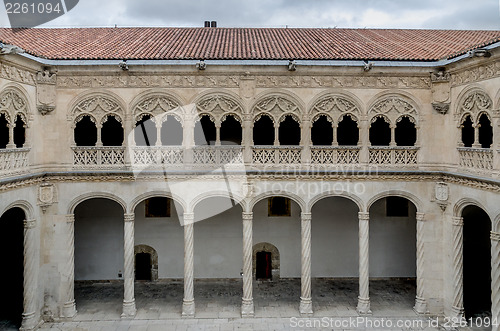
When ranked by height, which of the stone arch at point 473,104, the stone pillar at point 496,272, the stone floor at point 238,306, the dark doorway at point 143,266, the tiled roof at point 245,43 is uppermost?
the tiled roof at point 245,43

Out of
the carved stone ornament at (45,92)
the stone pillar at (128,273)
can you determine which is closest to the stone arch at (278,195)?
the stone pillar at (128,273)

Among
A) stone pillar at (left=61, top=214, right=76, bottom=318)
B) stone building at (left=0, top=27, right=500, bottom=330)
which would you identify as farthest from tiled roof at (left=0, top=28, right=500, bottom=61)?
stone pillar at (left=61, top=214, right=76, bottom=318)

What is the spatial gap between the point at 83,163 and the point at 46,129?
5.50ft

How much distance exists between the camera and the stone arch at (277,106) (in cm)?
1405

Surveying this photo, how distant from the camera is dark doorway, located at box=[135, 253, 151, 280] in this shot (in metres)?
17.6

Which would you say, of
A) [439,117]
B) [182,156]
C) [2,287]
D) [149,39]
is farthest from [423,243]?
[2,287]

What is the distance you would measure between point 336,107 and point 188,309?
8.77 meters

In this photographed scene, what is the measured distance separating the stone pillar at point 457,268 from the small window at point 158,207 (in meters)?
11.2

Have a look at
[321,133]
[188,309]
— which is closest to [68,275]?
[188,309]

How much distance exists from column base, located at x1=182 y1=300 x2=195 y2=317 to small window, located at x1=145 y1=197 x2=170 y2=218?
4.59 meters

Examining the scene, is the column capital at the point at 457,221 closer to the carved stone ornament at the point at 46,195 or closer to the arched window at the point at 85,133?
the carved stone ornament at the point at 46,195

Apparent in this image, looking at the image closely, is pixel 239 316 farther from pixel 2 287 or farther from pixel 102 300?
pixel 2 287

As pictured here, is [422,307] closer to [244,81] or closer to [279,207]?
[279,207]

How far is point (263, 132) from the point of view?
1698 cm
